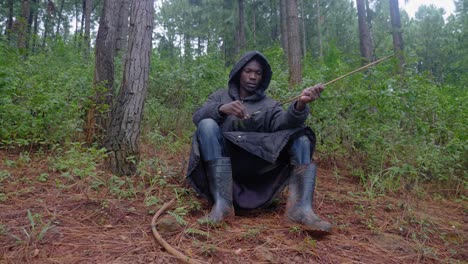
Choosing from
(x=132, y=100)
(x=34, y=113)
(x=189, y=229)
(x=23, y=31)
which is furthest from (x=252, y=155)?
(x=23, y=31)

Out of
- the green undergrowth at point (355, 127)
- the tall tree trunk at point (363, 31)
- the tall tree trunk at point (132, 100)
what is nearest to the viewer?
the tall tree trunk at point (132, 100)

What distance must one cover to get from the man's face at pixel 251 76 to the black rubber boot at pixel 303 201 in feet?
2.85

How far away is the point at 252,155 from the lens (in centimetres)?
275

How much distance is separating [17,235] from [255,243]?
1425mm

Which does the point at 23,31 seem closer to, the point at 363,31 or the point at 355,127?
the point at 355,127

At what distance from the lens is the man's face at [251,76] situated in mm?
3076

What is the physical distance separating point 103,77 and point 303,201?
143 inches

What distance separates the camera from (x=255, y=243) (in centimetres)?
218

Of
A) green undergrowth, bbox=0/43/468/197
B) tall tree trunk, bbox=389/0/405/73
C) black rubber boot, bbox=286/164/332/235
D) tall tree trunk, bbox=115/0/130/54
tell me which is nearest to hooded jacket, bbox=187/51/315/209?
black rubber boot, bbox=286/164/332/235

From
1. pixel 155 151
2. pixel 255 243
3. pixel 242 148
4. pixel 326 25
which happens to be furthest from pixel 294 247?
pixel 326 25

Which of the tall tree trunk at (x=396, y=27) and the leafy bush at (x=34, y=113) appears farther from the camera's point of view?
the tall tree trunk at (x=396, y=27)

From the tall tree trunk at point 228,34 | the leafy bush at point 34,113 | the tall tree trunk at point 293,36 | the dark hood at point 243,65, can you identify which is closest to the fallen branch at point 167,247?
the dark hood at point 243,65

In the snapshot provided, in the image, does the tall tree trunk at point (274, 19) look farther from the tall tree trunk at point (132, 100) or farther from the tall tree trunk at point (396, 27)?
the tall tree trunk at point (132, 100)

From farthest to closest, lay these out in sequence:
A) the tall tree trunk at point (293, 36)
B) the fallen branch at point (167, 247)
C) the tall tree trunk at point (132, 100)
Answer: the tall tree trunk at point (293, 36) < the tall tree trunk at point (132, 100) < the fallen branch at point (167, 247)
